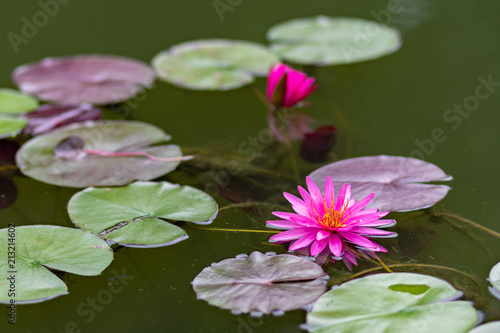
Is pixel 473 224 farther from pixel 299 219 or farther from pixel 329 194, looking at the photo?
pixel 299 219

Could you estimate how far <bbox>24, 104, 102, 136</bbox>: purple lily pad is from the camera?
9.57ft

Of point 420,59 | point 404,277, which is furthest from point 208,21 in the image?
point 404,277

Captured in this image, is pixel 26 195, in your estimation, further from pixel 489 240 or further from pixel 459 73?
pixel 459 73

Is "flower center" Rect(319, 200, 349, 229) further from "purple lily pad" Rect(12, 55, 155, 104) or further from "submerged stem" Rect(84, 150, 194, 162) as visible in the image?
"purple lily pad" Rect(12, 55, 155, 104)

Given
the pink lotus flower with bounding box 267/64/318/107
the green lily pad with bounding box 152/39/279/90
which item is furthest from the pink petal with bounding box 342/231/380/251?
the green lily pad with bounding box 152/39/279/90

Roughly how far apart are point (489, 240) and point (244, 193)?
0.97 m

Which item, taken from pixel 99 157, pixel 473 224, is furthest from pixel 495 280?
pixel 99 157

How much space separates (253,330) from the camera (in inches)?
67.2

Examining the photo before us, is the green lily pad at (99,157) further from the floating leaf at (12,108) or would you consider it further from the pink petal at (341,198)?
the pink petal at (341,198)

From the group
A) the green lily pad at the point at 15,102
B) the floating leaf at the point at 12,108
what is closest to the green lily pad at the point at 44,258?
the floating leaf at the point at 12,108

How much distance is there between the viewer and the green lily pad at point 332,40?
11.7 ft

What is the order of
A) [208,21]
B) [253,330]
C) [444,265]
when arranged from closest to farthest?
[253,330]
[444,265]
[208,21]

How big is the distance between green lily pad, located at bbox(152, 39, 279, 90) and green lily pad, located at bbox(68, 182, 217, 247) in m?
1.14

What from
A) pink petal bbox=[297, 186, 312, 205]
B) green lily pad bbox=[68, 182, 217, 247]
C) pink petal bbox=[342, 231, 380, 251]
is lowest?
green lily pad bbox=[68, 182, 217, 247]
